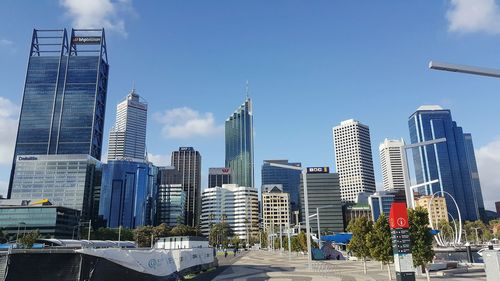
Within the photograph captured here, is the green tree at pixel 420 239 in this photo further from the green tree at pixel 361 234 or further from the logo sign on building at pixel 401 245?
the logo sign on building at pixel 401 245

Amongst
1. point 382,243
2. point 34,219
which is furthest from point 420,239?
point 34,219

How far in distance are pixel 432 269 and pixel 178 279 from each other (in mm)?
27212

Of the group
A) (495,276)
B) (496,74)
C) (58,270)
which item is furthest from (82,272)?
(496,74)

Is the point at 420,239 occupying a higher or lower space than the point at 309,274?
higher

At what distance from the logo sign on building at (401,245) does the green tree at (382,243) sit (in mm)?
11436

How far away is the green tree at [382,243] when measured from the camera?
107ft

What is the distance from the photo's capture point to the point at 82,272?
1723cm

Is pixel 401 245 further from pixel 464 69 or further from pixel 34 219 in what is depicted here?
pixel 34 219

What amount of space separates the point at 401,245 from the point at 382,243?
12.1 meters

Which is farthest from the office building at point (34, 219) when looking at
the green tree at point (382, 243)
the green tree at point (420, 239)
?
the green tree at point (420, 239)

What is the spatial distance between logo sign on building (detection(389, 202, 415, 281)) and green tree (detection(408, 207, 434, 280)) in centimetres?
900

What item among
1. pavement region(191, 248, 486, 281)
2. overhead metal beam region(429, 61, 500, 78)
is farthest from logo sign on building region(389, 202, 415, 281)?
pavement region(191, 248, 486, 281)

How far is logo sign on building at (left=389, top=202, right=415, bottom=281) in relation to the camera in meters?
21.0

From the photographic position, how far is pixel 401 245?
21.6 metres
